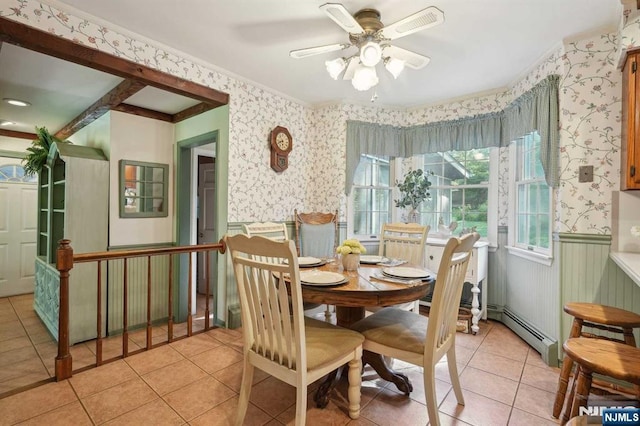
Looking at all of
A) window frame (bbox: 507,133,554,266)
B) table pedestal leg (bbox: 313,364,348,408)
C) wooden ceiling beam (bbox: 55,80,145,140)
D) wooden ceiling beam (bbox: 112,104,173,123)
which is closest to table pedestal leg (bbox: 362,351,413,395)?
table pedestal leg (bbox: 313,364,348,408)

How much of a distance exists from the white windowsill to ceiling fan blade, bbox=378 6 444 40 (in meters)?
2.14

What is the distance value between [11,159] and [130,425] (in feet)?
17.0

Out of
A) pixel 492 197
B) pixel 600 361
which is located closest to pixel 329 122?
pixel 492 197

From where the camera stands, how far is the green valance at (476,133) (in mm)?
2484

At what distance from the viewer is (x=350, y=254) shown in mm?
2023

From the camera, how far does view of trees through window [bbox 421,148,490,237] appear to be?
11.6ft

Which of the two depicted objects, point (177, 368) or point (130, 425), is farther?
point (177, 368)

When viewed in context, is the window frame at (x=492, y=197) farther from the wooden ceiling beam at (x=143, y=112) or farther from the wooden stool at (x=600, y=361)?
the wooden ceiling beam at (x=143, y=112)

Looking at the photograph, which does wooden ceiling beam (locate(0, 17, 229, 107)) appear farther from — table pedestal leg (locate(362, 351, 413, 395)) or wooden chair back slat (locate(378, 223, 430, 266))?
table pedestal leg (locate(362, 351, 413, 395))

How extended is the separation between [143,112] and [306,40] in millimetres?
2313

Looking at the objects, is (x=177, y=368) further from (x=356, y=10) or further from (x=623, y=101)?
(x=623, y=101)

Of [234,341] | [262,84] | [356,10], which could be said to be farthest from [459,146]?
[234,341]

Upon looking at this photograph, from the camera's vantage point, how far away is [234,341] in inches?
110

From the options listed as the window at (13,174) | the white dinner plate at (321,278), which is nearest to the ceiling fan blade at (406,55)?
the white dinner plate at (321,278)
